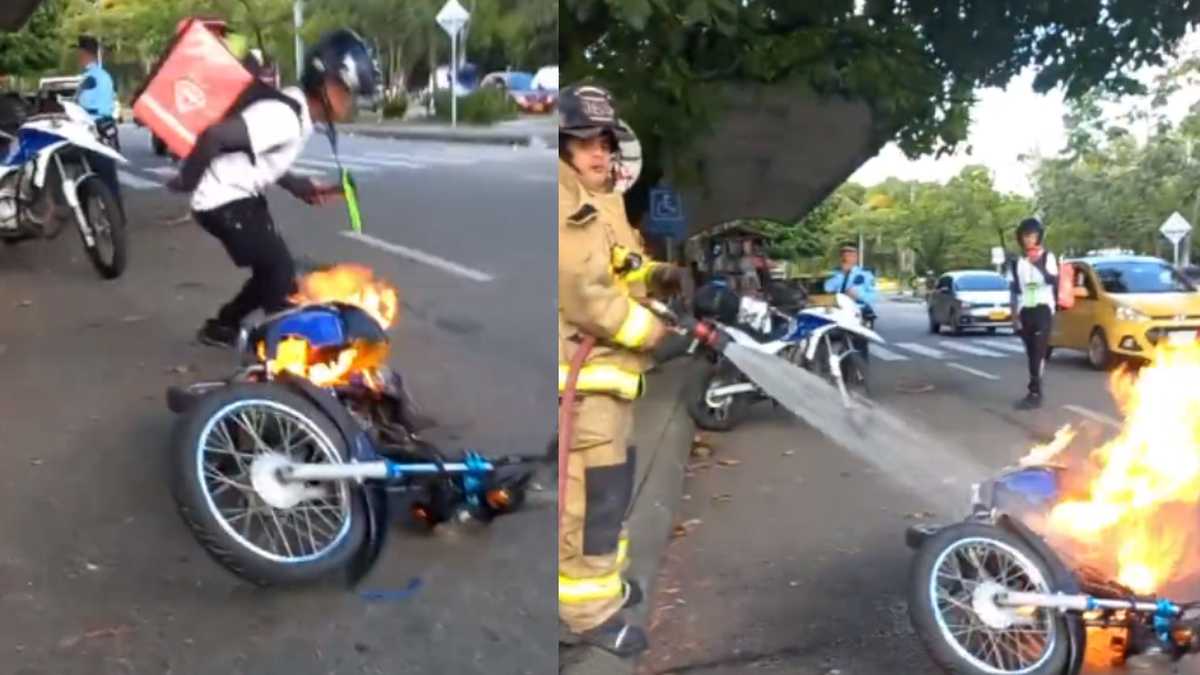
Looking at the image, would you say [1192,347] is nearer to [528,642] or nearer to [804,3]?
[804,3]

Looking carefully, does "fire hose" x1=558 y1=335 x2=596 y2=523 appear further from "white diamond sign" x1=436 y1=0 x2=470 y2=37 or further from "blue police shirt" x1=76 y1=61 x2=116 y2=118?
"blue police shirt" x1=76 y1=61 x2=116 y2=118

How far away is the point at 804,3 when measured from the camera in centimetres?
324

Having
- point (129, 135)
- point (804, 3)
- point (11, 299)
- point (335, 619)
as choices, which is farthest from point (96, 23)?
point (804, 3)

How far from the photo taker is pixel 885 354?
331 centimetres

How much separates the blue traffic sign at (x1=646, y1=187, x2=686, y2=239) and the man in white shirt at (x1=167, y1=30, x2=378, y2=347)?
136 centimetres

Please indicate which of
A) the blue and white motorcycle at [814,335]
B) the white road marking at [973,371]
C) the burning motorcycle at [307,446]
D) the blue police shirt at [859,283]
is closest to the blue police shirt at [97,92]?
the burning motorcycle at [307,446]

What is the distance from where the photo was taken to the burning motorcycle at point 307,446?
1.79 m

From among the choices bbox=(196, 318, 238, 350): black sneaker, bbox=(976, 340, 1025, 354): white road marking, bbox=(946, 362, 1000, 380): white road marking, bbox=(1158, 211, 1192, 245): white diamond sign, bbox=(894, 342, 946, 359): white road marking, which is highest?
bbox=(1158, 211, 1192, 245): white diamond sign

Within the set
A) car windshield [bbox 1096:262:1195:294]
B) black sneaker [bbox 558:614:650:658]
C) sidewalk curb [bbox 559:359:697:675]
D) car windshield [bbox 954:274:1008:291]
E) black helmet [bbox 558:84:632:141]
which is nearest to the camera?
black helmet [bbox 558:84:632:141]

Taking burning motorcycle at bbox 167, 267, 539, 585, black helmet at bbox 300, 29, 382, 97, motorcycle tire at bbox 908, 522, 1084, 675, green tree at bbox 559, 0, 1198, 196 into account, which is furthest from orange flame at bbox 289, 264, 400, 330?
motorcycle tire at bbox 908, 522, 1084, 675

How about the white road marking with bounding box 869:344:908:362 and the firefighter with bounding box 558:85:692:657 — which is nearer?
the firefighter with bounding box 558:85:692:657

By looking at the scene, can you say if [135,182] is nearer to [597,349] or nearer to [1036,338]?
[597,349]

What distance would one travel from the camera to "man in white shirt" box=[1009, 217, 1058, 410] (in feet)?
9.82

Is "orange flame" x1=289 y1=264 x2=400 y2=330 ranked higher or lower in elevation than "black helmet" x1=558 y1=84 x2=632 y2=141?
lower
